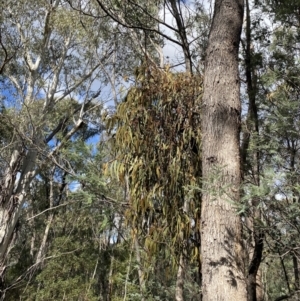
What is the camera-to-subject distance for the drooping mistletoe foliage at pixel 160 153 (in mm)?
2732

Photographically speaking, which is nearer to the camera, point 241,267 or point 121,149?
point 241,267

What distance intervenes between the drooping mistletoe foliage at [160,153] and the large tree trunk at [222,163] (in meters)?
0.63

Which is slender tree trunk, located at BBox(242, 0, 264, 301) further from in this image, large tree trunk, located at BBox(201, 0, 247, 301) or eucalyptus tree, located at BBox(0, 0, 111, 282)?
eucalyptus tree, located at BBox(0, 0, 111, 282)

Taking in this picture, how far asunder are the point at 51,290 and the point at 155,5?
7.57 meters

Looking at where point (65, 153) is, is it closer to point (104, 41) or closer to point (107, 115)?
point (107, 115)

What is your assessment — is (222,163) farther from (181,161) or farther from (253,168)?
(253,168)

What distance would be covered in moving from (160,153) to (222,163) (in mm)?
918

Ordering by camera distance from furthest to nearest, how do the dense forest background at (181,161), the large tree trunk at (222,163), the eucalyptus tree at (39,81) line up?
1. the eucalyptus tree at (39,81)
2. the dense forest background at (181,161)
3. the large tree trunk at (222,163)

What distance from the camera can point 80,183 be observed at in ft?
8.95

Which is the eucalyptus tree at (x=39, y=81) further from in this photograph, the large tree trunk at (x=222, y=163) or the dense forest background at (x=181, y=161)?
the large tree trunk at (x=222, y=163)

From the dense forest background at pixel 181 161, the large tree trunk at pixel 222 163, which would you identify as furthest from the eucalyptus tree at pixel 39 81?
the large tree trunk at pixel 222 163

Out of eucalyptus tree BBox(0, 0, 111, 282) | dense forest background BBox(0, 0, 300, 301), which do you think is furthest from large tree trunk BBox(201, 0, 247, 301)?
eucalyptus tree BBox(0, 0, 111, 282)

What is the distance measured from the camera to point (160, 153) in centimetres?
287

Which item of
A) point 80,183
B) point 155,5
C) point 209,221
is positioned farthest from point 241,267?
point 155,5
